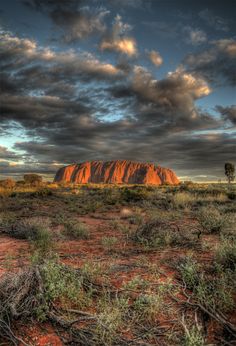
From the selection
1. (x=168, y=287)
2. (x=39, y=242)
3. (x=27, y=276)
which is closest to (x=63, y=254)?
(x=39, y=242)

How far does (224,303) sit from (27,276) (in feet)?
8.12

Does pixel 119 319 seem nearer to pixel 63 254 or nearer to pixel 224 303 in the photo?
pixel 224 303

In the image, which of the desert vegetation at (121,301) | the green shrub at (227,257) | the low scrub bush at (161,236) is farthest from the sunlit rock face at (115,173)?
the desert vegetation at (121,301)

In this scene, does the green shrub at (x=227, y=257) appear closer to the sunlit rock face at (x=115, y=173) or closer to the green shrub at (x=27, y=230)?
the green shrub at (x=27, y=230)

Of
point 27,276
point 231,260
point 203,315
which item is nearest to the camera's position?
point 203,315

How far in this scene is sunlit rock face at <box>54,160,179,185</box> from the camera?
438 ft

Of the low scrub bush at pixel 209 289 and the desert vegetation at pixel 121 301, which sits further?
the low scrub bush at pixel 209 289

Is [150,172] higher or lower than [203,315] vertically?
higher

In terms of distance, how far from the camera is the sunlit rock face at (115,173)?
133500 millimetres

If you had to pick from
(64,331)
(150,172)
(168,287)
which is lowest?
(64,331)

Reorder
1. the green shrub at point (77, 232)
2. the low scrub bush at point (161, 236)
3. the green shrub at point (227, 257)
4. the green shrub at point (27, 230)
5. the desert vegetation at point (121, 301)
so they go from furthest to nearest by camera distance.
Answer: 1. the green shrub at point (77, 232)
2. the green shrub at point (27, 230)
3. the low scrub bush at point (161, 236)
4. the green shrub at point (227, 257)
5. the desert vegetation at point (121, 301)

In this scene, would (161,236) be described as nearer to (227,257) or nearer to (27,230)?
(227,257)

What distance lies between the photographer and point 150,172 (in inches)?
5369

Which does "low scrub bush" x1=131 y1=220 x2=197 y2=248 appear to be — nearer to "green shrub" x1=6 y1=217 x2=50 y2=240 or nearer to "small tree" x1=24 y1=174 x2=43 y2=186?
"green shrub" x1=6 y1=217 x2=50 y2=240
